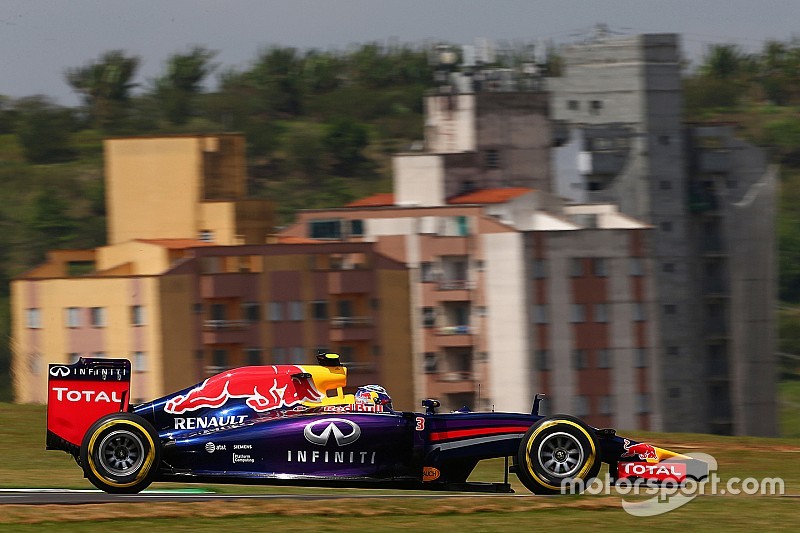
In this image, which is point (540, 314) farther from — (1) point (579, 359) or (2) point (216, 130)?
(2) point (216, 130)

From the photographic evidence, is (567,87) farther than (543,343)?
Yes

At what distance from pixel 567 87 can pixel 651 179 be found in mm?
10346

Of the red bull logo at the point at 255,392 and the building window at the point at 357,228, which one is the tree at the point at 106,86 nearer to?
the building window at the point at 357,228

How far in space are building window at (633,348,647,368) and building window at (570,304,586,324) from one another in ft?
13.9

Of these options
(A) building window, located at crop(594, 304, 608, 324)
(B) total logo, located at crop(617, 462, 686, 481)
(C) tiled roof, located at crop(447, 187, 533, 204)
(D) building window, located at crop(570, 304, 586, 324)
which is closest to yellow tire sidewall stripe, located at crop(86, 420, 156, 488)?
(B) total logo, located at crop(617, 462, 686, 481)

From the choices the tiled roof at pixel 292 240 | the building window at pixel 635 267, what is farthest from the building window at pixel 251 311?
the building window at pixel 635 267

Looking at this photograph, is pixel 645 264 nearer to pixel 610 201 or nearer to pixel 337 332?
pixel 610 201

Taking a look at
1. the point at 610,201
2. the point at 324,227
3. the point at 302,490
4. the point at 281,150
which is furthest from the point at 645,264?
the point at 281,150

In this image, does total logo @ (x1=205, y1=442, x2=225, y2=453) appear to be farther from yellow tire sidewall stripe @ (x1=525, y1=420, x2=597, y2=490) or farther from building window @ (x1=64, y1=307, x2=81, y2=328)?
building window @ (x1=64, y1=307, x2=81, y2=328)

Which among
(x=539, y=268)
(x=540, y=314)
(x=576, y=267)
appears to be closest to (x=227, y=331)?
(x=539, y=268)

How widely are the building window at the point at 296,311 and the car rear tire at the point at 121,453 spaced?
50.9 m

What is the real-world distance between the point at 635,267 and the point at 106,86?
12597 centimetres

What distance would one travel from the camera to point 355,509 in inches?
651

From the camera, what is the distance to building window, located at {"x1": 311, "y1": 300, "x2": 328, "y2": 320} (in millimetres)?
69000
